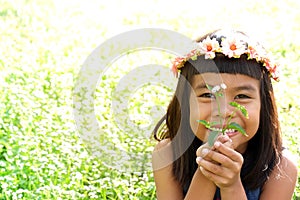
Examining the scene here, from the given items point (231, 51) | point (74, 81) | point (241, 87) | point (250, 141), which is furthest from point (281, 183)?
point (74, 81)

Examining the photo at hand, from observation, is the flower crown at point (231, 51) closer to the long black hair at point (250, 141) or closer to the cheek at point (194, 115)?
the long black hair at point (250, 141)

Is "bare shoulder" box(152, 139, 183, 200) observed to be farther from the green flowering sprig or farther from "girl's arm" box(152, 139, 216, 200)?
the green flowering sprig

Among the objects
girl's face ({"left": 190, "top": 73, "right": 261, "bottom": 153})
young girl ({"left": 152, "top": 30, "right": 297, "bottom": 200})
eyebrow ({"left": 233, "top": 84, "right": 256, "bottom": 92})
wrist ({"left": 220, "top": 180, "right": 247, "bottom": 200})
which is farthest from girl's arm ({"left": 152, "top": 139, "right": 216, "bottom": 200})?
eyebrow ({"left": 233, "top": 84, "right": 256, "bottom": 92})

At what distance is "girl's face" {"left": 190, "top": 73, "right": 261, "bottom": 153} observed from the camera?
252 centimetres

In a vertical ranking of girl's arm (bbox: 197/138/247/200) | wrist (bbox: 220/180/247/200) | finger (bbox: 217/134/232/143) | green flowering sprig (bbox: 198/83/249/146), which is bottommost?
wrist (bbox: 220/180/247/200)

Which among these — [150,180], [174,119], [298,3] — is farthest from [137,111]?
[298,3]

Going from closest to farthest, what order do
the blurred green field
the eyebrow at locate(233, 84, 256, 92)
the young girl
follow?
the young girl
the eyebrow at locate(233, 84, 256, 92)
the blurred green field

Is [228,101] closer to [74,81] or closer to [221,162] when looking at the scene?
[221,162]

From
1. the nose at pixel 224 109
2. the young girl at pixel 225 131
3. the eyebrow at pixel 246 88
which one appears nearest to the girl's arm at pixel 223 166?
the young girl at pixel 225 131

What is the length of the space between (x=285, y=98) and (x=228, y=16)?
3225 millimetres

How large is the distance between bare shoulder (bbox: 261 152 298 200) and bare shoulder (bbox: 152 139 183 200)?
391 mm

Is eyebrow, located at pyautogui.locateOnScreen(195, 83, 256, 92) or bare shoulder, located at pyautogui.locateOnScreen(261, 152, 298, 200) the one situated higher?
eyebrow, located at pyautogui.locateOnScreen(195, 83, 256, 92)

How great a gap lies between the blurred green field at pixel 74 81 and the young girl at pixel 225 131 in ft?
1.15

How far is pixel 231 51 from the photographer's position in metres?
2.60
